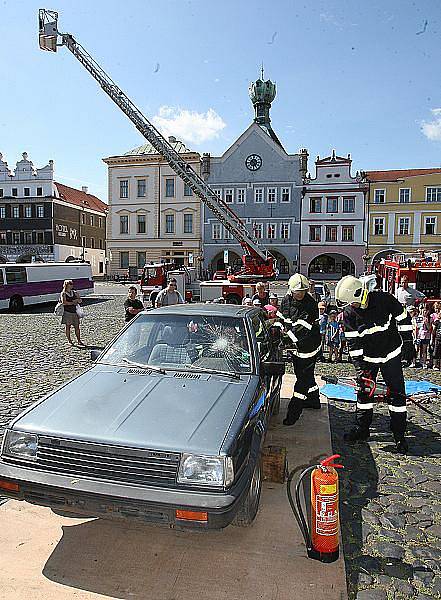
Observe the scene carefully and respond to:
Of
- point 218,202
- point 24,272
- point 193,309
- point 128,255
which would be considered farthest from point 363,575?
Result: point 128,255

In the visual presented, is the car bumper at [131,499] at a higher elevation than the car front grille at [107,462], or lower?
lower

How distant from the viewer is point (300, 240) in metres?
48.7

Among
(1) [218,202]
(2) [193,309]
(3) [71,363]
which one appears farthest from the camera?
(1) [218,202]

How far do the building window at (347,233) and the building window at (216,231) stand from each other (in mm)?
11816

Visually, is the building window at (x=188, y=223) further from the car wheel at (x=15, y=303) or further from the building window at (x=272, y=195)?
the car wheel at (x=15, y=303)

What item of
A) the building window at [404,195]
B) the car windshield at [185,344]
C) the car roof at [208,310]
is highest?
the building window at [404,195]

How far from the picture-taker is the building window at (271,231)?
49500 mm

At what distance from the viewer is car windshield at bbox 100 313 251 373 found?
16.6 feet

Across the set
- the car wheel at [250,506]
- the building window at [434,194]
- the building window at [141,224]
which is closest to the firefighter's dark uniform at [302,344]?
the car wheel at [250,506]

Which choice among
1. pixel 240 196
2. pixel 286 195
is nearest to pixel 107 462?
pixel 286 195

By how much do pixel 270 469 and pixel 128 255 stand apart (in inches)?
2035

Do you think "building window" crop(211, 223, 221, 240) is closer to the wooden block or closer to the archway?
the archway

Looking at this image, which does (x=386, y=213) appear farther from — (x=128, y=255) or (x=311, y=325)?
(x=311, y=325)

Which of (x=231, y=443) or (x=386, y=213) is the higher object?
(x=386, y=213)
